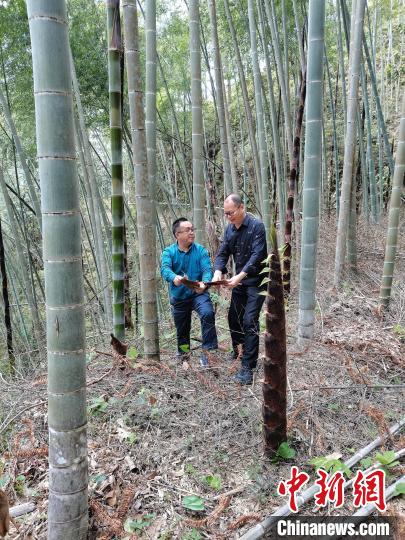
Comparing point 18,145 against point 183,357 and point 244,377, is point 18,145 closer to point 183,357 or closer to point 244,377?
point 183,357

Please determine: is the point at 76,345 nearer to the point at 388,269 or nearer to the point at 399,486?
the point at 399,486

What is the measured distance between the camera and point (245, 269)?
3.00 m

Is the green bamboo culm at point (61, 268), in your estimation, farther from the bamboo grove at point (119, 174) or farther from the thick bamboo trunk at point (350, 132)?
the thick bamboo trunk at point (350, 132)

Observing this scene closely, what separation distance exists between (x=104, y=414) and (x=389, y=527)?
5.17 feet

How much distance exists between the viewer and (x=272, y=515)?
1.82m

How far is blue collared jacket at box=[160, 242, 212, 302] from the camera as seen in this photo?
10.6ft

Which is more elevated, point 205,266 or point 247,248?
point 247,248

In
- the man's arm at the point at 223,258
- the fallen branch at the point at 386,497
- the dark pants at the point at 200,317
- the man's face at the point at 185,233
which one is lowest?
the fallen branch at the point at 386,497

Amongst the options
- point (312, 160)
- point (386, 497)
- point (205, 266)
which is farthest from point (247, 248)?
point (386, 497)

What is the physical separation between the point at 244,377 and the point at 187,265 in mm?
936

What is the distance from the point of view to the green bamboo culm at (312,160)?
9.21ft

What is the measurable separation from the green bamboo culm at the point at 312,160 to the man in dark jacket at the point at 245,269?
358mm

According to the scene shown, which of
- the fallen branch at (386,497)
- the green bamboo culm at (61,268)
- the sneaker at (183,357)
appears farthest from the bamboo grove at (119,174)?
the fallen branch at (386,497)

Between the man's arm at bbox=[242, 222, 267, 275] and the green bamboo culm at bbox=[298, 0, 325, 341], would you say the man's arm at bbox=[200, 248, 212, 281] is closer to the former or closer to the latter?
the man's arm at bbox=[242, 222, 267, 275]
